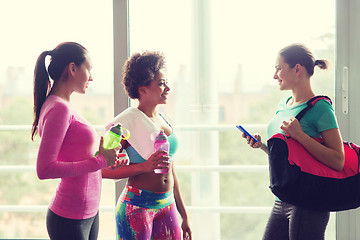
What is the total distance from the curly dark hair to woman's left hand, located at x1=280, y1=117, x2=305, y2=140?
1.85 feet

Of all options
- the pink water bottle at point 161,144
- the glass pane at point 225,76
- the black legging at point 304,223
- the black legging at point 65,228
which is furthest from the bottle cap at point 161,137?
the glass pane at point 225,76

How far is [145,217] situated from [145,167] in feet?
0.63

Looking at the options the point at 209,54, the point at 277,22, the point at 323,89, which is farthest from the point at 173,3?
the point at 323,89

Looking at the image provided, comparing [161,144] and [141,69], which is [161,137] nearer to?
[161,144]

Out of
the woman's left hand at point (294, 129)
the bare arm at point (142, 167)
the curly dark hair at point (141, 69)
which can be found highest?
the curly dark hair at point (141, 69)

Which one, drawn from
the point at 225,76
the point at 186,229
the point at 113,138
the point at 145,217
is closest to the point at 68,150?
the point at 113,138

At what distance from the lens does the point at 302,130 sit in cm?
168

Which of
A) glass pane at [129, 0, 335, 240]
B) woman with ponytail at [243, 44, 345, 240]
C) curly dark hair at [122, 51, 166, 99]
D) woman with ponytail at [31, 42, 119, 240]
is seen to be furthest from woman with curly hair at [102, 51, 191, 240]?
glass pane at [129, 0, 335, 240]

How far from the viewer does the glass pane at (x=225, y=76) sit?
2414 mm

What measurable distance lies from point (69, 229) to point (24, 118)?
1.40m

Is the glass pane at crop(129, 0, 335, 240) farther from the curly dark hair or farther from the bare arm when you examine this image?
the bare arm

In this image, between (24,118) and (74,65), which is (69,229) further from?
(24,118)

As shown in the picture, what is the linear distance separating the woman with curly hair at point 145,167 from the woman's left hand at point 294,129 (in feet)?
1.51

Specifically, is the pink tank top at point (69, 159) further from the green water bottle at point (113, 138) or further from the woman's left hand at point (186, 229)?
the woman's left hand at point (186, 229)
